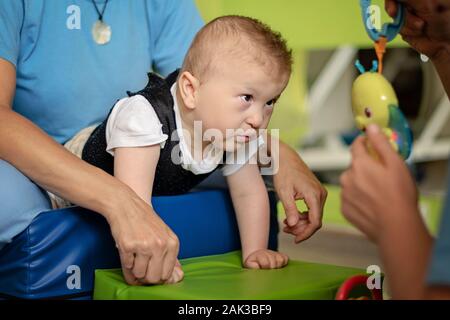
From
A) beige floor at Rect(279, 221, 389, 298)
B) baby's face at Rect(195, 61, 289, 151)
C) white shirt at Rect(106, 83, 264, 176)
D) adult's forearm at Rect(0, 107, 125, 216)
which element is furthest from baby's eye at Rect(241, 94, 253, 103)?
beige floor at Rect(279, 221, 389, 298)

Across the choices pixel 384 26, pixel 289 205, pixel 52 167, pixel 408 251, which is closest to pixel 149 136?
pixel 52 167

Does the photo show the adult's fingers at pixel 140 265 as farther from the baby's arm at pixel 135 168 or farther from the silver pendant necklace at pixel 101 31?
the silver pendant necklace at pixel 101 31

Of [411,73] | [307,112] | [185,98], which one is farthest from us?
[411,73]

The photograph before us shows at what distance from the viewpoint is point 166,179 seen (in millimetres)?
1251

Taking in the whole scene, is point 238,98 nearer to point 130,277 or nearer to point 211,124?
point 211,124

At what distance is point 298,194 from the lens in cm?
125

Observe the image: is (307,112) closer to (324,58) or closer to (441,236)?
(324,58)

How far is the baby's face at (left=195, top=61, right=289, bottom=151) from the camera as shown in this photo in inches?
44.2

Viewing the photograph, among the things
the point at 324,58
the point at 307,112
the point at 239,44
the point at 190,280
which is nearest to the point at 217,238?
the point at 190,280

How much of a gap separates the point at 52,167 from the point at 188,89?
0.80 feet

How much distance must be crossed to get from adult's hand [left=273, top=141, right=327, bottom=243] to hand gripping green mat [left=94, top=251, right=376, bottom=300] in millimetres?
61
